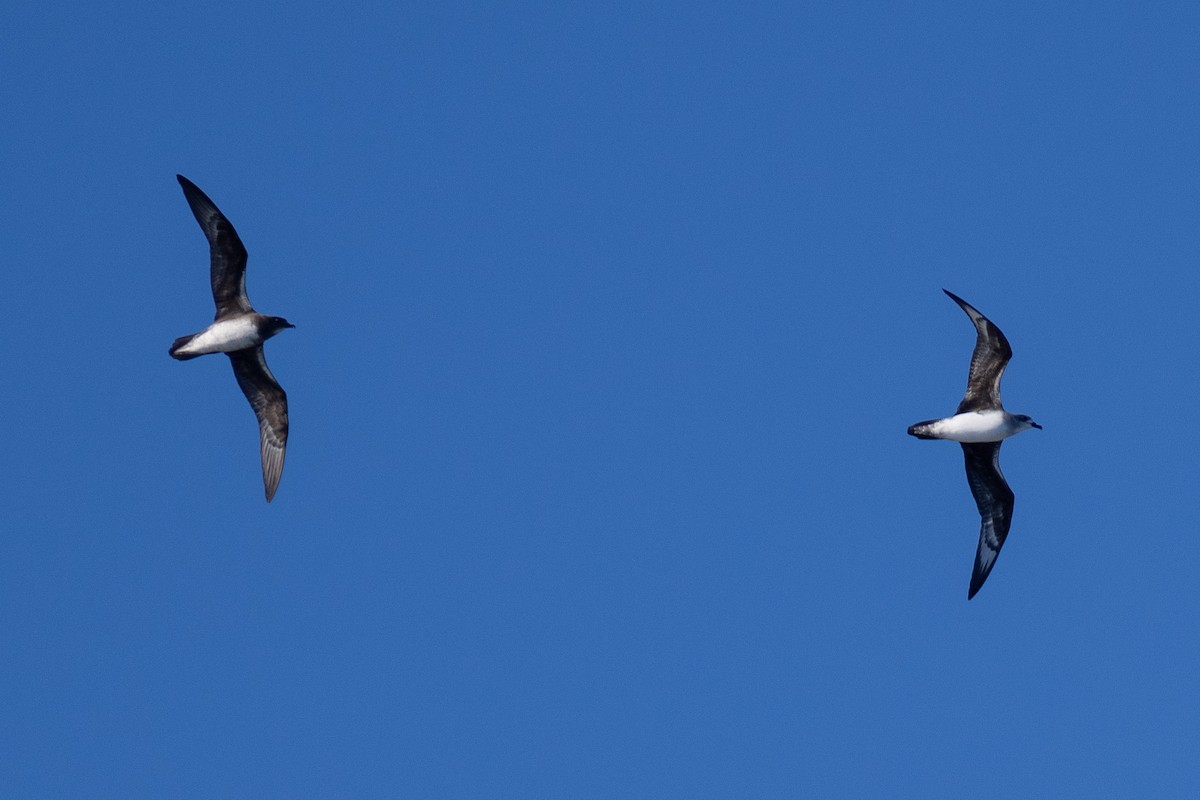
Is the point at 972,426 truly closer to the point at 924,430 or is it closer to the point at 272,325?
the point at 924,430

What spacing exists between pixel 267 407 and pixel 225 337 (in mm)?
2233

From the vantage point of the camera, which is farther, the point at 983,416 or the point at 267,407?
the point at 267,407

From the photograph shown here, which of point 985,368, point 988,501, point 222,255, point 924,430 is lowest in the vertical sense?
point 988,501

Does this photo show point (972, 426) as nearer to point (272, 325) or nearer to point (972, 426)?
point (972, 426)

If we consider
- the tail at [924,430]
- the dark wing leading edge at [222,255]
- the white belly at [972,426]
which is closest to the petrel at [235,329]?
the dark wing leading edge at [222,255]

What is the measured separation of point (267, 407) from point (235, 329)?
2.22m

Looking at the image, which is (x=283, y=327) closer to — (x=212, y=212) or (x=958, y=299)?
(x=212, y=212)

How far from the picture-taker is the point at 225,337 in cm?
3634

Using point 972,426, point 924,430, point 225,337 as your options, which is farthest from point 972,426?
point 225,337

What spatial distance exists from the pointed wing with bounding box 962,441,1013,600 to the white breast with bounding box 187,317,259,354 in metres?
13.0

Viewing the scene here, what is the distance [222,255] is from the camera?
3628 cm

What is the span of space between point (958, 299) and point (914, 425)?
2.42 meters

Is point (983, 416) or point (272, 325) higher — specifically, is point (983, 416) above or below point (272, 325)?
below

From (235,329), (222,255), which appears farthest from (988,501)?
(222,255)
